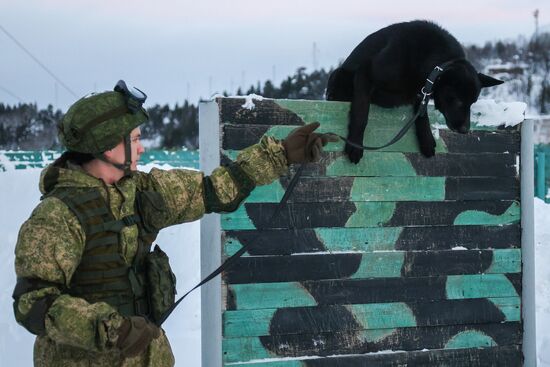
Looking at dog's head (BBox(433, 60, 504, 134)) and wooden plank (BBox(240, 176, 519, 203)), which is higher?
dog's head (BBox(433, 60, 504, 134))

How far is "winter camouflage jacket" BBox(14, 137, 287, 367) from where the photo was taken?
1767mm

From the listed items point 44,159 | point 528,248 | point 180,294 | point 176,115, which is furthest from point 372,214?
point 176,115

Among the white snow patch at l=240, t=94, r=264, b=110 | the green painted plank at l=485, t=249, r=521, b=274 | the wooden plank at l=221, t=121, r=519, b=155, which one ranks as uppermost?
the white snow patch at l=240, t=94, r=264, b=110

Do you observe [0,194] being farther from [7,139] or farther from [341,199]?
[7,139]

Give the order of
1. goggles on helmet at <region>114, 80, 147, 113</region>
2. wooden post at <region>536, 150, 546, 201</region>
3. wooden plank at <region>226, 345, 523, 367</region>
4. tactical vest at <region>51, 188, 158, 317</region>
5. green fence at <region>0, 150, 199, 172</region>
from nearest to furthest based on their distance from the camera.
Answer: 1. tactical vest at <region>51, 188, 158, 317</region>
2. goggles on helmet at <region>114, 80, 147, 113</region>
3. wooden plank at <region>226, 345, 523, 367</region>
4. wooden post at <region>536, 150, 546, 201</region>
5. green fence at <region>0, 150, 199, 172</region>

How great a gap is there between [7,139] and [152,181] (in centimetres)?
3498

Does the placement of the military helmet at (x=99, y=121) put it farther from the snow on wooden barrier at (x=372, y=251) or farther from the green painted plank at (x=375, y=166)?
the green painted plank at (x=375, y=166)

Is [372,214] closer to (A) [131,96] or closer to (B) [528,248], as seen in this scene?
(B) [528,248]

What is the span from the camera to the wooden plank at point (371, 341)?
122 inches

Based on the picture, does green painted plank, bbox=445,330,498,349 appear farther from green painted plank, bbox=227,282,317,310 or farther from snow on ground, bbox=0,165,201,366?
snow on ground, bbox=0,165,201,366

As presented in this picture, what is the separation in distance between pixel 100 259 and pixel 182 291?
4270 mm

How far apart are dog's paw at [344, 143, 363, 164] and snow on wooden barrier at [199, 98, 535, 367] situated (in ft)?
0.14

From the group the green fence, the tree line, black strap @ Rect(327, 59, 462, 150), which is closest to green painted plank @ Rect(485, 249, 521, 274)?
black strap @ Rect(327, 59, 462, 150)

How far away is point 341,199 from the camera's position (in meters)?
3.23
